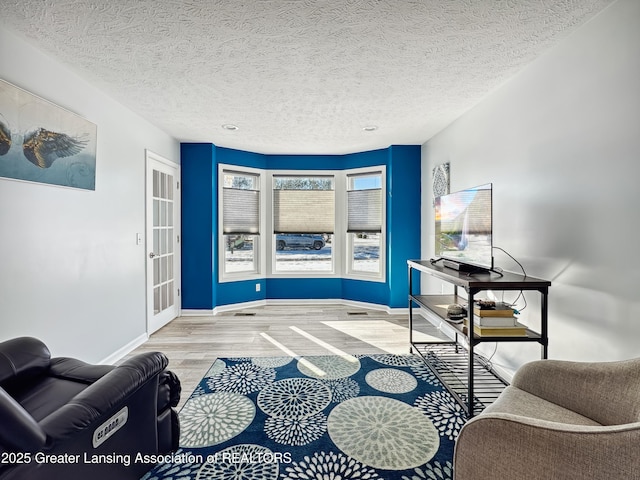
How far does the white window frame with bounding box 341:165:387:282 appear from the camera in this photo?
4.54 meters

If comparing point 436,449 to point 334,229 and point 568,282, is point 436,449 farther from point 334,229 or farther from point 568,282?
point 334,229

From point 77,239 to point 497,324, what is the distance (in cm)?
318

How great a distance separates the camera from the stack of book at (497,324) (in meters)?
1.94

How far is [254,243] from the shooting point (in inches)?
195

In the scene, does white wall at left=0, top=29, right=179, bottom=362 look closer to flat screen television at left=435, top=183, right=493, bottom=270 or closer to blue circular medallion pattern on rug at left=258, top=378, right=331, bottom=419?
blue circular medallion pattern on rug at left=258, top=378, right=331, bottom=419

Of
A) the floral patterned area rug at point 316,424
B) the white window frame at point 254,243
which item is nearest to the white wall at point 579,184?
the floral patterned area rug at point 316,424

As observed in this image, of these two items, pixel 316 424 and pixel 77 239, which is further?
pixel 77 239

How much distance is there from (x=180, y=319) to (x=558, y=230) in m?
4.32

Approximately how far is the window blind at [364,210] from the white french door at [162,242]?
8.49 feet

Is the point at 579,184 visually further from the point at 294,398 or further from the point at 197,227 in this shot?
the point at 197,227

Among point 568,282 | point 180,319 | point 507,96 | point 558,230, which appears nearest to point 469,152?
point 507,96

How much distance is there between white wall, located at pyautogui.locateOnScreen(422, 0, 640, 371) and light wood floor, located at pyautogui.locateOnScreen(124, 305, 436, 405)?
4.66ft

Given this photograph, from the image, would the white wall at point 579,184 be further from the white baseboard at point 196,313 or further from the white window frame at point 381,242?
the white baseboard at point 196,313

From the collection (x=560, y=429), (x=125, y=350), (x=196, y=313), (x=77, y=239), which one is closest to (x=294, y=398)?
(x=560, y=429)
